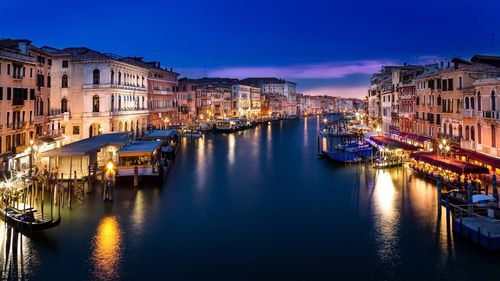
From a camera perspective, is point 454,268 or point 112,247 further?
point 112,247

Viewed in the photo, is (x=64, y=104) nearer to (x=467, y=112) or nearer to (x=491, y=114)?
(x=467, y=112)

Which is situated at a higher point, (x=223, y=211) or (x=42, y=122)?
(x=42, y=122)

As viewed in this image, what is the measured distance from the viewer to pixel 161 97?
51.0 meters

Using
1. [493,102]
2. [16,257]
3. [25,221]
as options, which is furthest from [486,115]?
[16,257]

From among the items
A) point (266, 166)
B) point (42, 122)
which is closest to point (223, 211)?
point (266, 166)

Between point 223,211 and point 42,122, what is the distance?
1436cm

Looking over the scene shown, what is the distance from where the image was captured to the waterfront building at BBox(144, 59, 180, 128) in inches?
1864

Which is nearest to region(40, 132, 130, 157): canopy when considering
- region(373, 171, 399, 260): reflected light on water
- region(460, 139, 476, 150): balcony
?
region(373, 171, 399, 260): reflected light on water

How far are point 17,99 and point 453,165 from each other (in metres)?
21.0

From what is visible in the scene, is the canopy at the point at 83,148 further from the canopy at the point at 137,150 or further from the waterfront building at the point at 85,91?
the waterfront building at the point at 85,91

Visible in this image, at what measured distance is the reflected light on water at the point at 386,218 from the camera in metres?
12.6

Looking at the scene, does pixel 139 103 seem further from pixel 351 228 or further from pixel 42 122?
pixel 351 228

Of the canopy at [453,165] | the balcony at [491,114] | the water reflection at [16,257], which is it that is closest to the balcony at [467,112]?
the balcony at [491,114]

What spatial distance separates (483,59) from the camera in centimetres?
2431
